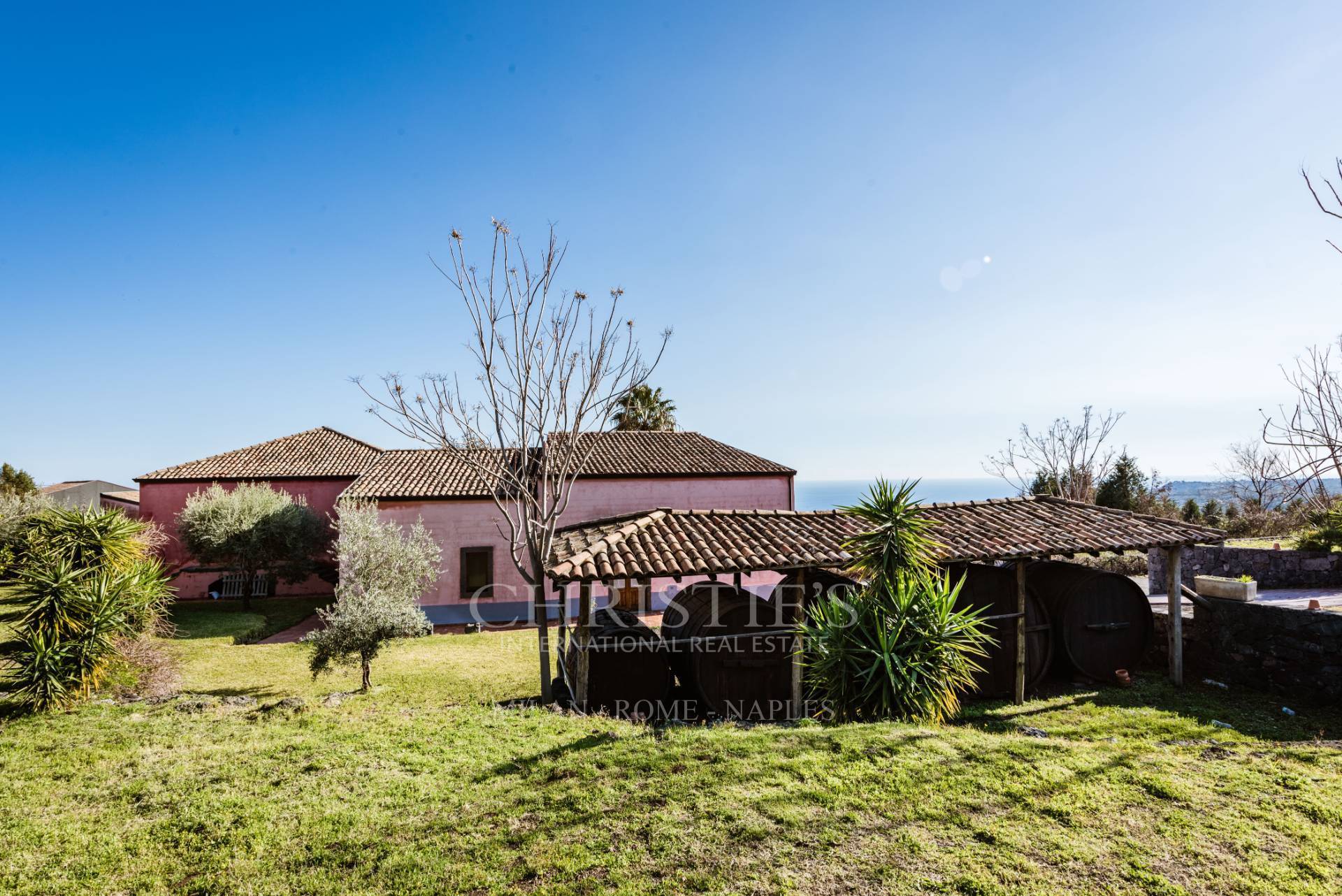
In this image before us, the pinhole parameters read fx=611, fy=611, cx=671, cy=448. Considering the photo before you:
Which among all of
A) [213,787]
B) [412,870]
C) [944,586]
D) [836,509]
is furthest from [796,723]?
[213,787]

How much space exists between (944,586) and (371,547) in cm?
1174

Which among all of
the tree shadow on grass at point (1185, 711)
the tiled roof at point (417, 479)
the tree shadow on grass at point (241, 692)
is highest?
the tiled roof at point (417, 479)

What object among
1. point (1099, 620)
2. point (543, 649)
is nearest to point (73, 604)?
point (543, 649)

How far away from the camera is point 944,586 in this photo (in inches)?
328

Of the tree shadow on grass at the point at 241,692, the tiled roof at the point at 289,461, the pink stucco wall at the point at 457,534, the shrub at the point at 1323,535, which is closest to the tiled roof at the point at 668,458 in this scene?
the pink stucco wall at the point at 457,534

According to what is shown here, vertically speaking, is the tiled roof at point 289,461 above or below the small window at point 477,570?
above

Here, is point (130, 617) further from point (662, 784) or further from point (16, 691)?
point (662, 784)

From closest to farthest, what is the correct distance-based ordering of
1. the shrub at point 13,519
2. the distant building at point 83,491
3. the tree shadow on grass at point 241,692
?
the tree shadow on grass at point 241,692 → the shrub at point 13,519 → the distant building at point 83,491

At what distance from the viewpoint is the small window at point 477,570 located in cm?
1927

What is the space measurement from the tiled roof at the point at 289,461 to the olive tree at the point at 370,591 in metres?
4.62

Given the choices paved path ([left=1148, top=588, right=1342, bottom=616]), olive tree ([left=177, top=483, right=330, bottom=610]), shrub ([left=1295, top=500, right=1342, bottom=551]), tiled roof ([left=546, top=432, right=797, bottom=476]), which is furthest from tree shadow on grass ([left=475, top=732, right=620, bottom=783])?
shrub ([left=1295, top=500, right=1342, bottom=551])

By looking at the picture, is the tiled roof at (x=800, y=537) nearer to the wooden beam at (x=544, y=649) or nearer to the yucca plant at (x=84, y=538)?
the wooden beam at (x=544, y=649)

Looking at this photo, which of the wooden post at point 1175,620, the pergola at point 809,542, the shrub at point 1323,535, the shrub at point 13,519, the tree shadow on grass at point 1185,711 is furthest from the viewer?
the shrub at point 13,519

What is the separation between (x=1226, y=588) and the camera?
1133 centimetres
